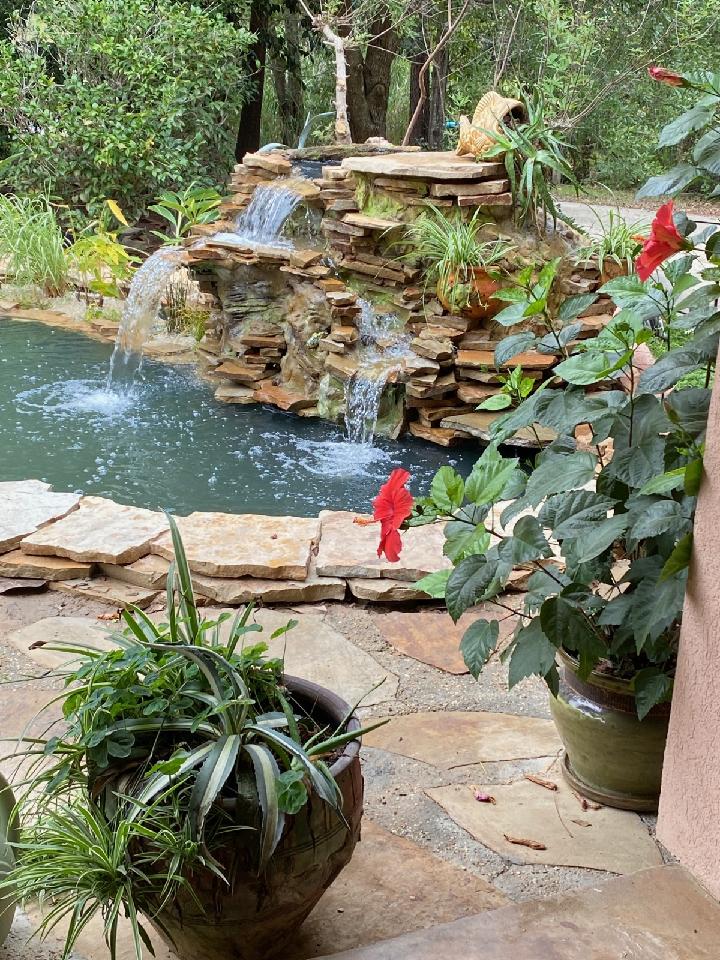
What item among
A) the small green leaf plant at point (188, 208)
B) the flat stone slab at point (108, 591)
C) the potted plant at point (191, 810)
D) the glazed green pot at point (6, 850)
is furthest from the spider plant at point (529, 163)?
the glazed green pot at point (6, 850)

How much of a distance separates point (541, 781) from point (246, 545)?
142 cm

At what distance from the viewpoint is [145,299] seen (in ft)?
24.0

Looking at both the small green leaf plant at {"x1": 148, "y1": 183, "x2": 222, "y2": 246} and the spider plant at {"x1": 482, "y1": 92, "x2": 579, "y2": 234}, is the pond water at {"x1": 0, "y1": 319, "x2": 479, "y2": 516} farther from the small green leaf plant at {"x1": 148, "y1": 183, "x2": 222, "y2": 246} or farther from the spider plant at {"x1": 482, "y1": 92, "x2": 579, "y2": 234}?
the small green leaf plant at {"x1": 148, "y1": 183, "x2": 222, "y2": 246}

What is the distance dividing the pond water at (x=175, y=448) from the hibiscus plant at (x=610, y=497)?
2921 mm

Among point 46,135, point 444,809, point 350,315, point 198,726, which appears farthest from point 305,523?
point 46,135

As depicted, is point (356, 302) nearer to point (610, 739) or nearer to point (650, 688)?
point (610, 739)

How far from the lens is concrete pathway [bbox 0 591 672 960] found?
1.80m

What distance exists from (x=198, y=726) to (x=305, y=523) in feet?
6.66

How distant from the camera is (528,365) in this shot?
5.46m

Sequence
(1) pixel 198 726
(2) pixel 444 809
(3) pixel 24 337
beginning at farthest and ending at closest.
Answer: (3) pixel 24 337
(2) pixel 444 809
(1) pixel 198 726

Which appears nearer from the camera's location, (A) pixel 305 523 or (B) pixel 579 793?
(B) pixel 579 793

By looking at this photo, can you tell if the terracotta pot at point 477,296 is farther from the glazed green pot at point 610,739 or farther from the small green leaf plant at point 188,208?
the glazed green pot at point 610,739

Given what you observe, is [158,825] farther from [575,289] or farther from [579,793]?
[575,289]

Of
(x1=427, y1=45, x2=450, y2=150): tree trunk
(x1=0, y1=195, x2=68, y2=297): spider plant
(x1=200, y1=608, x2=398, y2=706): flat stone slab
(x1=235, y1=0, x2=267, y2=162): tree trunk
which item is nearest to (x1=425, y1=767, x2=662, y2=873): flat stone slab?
(x1=200, y1=608, x2=398, y2=706): flat stone slab
